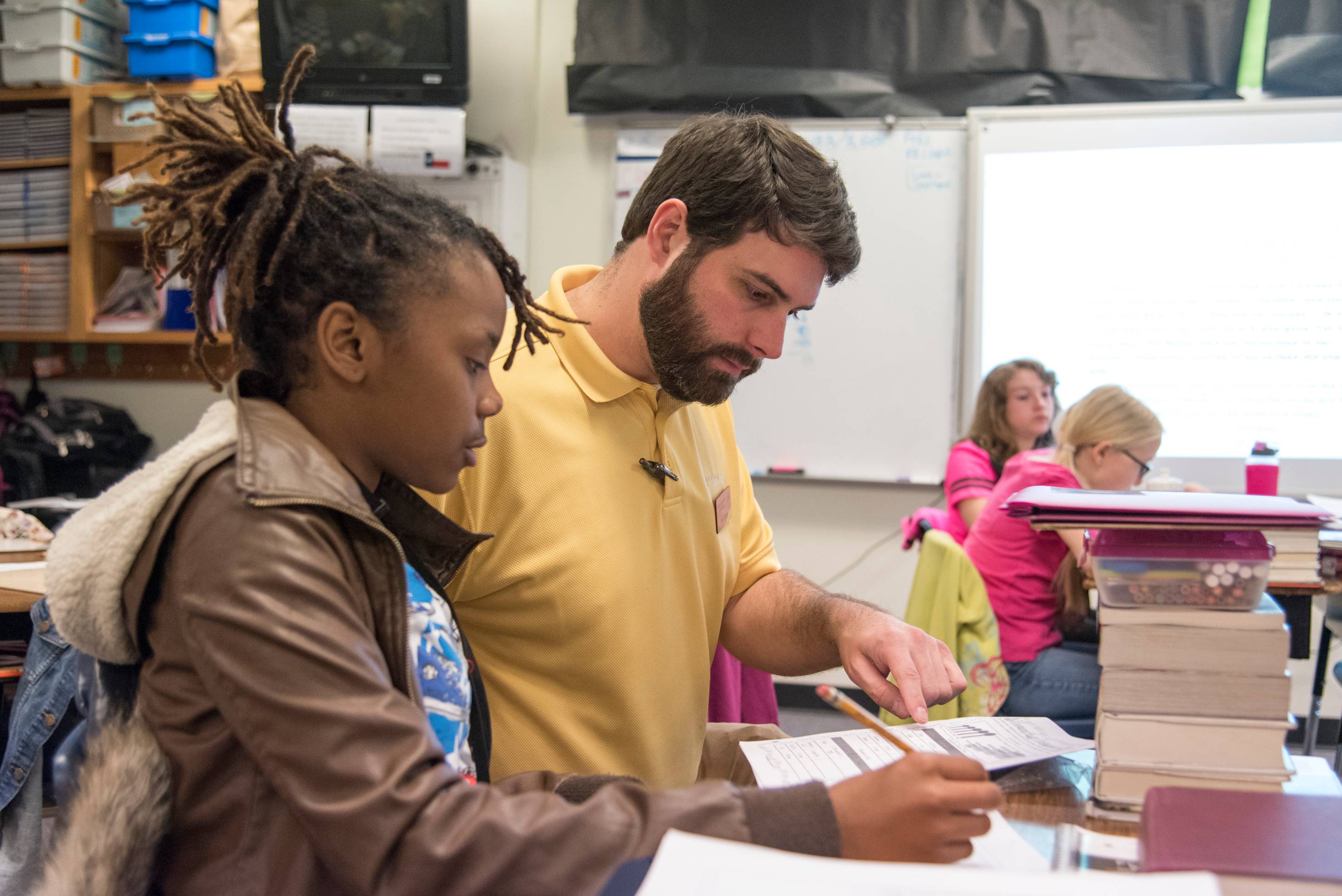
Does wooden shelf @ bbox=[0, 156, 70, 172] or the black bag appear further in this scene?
wooden shelf @ bbox=[0, 156, 70, 172]

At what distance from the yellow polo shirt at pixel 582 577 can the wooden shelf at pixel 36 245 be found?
3277 mm

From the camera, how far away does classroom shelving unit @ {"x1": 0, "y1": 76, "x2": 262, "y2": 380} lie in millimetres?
3523

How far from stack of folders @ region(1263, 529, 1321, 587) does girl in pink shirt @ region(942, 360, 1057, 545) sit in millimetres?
1826

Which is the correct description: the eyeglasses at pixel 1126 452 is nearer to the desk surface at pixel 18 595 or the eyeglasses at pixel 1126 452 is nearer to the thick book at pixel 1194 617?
the thick book at pixel 1194 617

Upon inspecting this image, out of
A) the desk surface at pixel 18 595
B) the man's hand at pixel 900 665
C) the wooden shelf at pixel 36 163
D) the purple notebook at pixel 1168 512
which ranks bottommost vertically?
the desk surface at pixel 18 595

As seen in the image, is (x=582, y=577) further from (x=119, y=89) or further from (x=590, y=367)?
(x=119, y=89)

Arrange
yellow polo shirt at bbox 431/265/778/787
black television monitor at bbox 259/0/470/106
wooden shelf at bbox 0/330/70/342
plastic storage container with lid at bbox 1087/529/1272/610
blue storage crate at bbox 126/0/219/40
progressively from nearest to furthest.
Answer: plastic storage container with lid at bbox 1087/529/1272/610
yellow polo shirt at bbox 431/265/778/787
black television monitor at bbox 259/0/470/106
blue storage crate at bbox 126/0/219/40
wooden shelf at bbox 0/330/70/342

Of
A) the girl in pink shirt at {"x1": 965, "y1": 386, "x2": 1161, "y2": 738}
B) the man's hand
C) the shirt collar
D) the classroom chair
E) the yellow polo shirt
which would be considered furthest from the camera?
the classroom chair

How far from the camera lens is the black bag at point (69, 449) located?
3422 millimetres

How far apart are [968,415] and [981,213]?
2.20ft

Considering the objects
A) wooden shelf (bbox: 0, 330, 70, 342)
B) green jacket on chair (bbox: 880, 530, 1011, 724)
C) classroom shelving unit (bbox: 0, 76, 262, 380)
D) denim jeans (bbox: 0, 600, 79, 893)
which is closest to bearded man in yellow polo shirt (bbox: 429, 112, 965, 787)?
denim jeans (bbox: 0, 600, 79, 893)

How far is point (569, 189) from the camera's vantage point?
3.55 metres

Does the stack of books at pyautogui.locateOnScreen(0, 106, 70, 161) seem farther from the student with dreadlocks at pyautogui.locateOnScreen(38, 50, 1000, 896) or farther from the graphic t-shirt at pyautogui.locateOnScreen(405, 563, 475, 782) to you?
Answer: the graphic t-shirt at pyautogui.locateOnScreen(405, 563, 475, 782)

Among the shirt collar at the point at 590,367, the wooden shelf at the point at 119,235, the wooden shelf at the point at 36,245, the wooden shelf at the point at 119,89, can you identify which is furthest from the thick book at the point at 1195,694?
the wooden shelf at the point at 36,245
